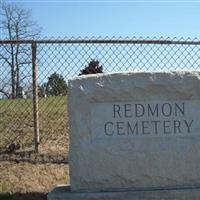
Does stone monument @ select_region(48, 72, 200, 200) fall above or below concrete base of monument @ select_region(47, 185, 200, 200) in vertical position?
above

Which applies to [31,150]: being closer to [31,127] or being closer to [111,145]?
[31,127]

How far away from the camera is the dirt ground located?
6.12m

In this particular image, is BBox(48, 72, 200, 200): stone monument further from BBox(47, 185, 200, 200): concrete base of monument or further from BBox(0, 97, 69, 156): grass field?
BBox(0, 97, 69, 156): grass field

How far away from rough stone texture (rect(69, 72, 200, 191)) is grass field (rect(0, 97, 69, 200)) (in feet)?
4.11

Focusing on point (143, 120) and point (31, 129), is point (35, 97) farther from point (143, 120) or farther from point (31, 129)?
point (143, 120)

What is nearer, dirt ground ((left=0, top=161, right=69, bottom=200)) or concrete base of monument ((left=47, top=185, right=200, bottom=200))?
concrete base of monument ((left=47, top=185, right=200, bottom=200))

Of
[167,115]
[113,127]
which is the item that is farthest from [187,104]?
[113,127]

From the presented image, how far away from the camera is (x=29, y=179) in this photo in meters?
6.47

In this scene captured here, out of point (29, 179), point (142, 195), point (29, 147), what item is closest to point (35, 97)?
point (29, 147)

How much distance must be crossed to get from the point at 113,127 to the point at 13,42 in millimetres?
2439

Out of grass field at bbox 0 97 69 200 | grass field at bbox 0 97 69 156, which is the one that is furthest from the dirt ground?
grass field at bbox 0 97 69 156

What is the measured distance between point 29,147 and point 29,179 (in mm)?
952

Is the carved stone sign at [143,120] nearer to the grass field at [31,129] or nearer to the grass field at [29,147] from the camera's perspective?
the grass field at [29,147]

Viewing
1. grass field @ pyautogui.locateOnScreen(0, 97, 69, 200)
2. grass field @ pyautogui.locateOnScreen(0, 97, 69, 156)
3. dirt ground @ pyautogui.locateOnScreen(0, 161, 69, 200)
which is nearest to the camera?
dirt ground @ pyautogui.locateOnScreen(0, 161, 69, 200)
